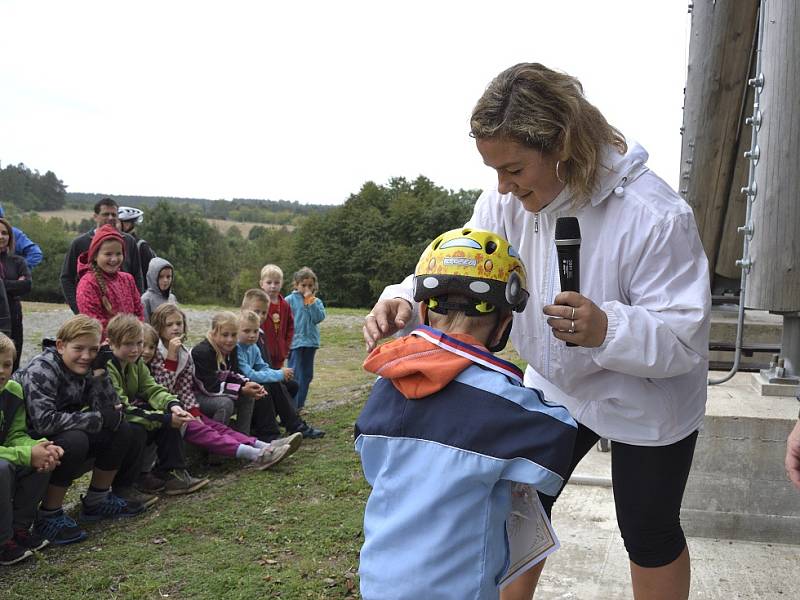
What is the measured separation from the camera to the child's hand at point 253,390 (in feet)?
20.4

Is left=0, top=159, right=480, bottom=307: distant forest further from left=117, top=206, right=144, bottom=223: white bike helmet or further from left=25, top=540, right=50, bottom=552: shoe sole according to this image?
left=25, top=540, right=50, bottom=552: shoe sole

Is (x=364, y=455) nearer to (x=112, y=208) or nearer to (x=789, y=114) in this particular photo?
(x=789, y=114)

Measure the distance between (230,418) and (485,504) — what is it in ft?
15.2

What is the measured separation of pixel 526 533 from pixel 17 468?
3030 millimetres

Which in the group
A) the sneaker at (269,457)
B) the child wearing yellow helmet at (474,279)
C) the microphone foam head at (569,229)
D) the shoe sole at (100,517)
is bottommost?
the shoe sole at (100,517)

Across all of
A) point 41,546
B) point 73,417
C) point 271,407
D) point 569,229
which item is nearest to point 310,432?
point 271,407

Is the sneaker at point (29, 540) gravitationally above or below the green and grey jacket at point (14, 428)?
below

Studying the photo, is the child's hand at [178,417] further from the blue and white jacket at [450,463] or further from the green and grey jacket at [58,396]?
the blue and white jacket at [450,463]

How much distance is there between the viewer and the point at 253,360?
6.71m

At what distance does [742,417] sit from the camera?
3.58 metres

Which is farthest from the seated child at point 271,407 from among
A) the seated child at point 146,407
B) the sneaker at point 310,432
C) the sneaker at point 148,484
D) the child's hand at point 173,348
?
the sneaker at point 148,484

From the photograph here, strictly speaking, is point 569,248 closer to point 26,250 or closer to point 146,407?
point 146,407

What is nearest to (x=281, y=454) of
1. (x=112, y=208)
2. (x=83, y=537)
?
(x=83, y=537)

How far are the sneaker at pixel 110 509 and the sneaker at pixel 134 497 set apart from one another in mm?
36
